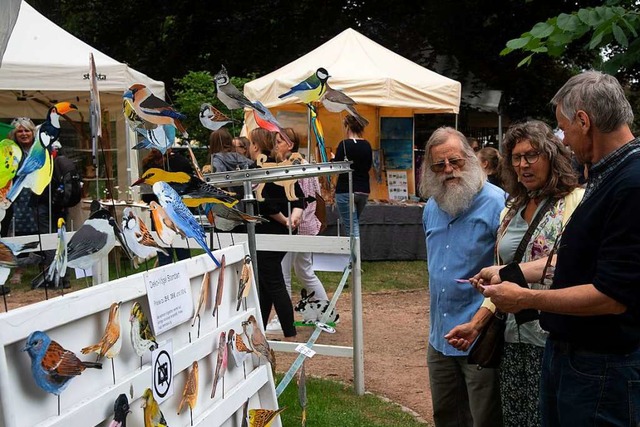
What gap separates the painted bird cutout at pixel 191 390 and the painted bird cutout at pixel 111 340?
402mm

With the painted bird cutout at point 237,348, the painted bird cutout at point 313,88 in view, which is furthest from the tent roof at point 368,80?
the painted bird cutout at point 237,348

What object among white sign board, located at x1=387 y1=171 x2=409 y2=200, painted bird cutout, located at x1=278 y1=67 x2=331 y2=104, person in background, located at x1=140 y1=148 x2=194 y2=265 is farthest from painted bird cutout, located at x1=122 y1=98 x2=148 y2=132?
white sign board, located at x1=387 y1=171 x2=409 y2=200

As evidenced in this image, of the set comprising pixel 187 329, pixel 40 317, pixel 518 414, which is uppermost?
pixel 40 317

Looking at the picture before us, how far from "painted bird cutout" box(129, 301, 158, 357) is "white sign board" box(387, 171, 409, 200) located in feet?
33.9

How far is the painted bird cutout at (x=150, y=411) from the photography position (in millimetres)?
1986

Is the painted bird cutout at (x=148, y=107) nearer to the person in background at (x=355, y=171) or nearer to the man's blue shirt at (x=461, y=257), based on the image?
the man's blue shirt at (x=461, y=257)

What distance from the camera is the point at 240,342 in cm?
278

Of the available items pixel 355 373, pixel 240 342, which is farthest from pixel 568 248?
pixel 355 373

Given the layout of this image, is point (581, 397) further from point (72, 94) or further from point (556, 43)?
point (72, 94)

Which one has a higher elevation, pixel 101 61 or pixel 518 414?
pixel 101 61

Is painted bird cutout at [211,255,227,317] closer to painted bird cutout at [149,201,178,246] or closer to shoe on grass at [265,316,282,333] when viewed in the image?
Answer: painted bird cutout at [149,201,178,246]

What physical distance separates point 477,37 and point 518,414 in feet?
53.8

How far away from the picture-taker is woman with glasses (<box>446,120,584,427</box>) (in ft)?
9.71

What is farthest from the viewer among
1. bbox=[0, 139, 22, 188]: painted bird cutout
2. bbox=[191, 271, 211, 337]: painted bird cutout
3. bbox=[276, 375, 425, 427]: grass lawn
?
bbox=[276, 375, 425, 427]: grass lawn
